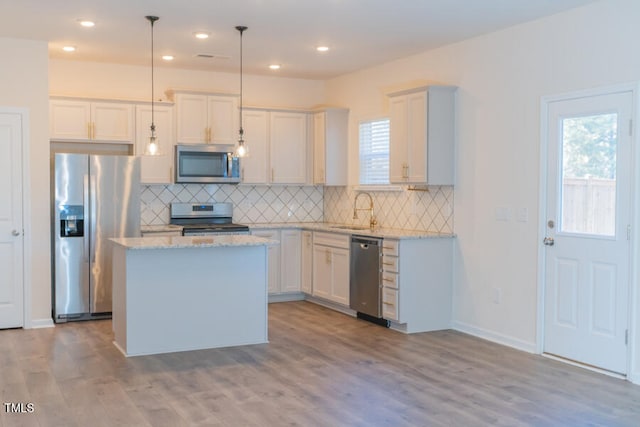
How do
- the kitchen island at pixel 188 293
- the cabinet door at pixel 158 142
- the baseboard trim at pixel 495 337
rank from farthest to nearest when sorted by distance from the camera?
the cabinet door at pixel 158 142, the baseboard trim at pixel 495 337, the kitchen island at pixel 188 293

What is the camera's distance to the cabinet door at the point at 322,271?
719 cm

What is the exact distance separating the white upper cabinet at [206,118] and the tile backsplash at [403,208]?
1.56 meters

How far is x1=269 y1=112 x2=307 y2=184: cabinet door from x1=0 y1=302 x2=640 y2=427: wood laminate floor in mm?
2589

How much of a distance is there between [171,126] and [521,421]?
502 centimetres

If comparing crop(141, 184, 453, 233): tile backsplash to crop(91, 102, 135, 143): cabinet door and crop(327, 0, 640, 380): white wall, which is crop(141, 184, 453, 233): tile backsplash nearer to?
crop(327, 0, 640, 380): white wall

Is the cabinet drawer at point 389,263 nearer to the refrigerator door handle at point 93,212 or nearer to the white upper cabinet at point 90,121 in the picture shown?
the refrigerator door handle at point 93,212

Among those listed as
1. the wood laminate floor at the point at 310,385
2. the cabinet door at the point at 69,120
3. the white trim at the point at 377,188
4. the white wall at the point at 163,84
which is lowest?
the wood laminate floor at the point at 310,385

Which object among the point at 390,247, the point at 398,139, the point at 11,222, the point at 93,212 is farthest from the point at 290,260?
the point at 11,222

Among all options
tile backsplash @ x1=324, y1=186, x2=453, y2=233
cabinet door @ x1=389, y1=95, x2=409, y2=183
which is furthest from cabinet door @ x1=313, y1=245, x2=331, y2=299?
cabinet door @ x1=389, y1=95, x2=409, y2=183

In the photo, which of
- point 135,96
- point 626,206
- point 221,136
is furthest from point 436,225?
point 135,96

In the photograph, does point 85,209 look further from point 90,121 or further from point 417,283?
point 417,283

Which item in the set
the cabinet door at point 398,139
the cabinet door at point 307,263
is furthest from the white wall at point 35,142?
the cabinet door at point 398,139

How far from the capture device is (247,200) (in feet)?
26.4

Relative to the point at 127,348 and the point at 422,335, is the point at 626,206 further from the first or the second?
the point at 127,348
